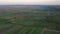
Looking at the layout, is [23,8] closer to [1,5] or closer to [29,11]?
[29,11]

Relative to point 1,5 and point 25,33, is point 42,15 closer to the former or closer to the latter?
point 25,33

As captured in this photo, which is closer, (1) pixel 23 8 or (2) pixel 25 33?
(2) pixel 25 33

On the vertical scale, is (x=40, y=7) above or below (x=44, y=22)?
above

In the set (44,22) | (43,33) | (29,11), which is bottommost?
(43,33)

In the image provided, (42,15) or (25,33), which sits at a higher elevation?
(42,15)

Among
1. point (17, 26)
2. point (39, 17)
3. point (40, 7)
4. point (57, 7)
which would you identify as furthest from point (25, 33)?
point (57, 7)

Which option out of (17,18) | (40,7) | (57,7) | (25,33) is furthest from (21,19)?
(57,7)
